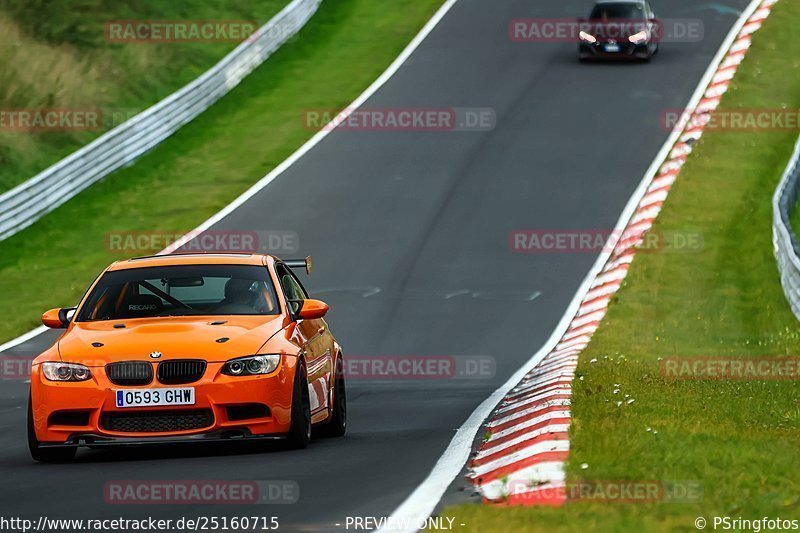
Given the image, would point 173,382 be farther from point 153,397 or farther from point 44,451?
point 44,451

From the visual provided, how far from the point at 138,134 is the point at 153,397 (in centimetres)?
2090

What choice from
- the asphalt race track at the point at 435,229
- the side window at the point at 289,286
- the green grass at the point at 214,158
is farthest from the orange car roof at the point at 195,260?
the green grass at the point at 214,158

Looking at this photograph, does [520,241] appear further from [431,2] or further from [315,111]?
[431,2]

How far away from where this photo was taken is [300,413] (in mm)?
10289

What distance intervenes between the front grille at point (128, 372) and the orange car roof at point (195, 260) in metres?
1.65

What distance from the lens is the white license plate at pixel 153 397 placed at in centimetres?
988

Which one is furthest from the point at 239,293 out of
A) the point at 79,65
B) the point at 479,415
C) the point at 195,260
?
the point at 79,65

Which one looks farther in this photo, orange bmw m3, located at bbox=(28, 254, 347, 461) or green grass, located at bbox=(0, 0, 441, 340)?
green grass, located at bbox=(0, 0, 441, 340)

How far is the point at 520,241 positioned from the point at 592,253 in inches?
51.0

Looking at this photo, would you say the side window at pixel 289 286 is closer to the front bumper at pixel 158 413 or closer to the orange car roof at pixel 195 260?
the orange car roof at pixel 195 260

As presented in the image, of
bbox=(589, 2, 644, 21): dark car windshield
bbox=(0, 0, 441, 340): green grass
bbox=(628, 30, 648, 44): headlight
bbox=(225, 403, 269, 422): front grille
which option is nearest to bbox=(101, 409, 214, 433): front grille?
bbox=(225, 403, 269, 422): front grille

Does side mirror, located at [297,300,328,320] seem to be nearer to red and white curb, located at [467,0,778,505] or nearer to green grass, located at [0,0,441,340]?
red and white curb, located at [467,0,778,505]

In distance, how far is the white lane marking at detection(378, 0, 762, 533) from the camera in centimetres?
765

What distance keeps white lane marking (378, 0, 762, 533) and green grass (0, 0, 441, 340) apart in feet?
23.1
